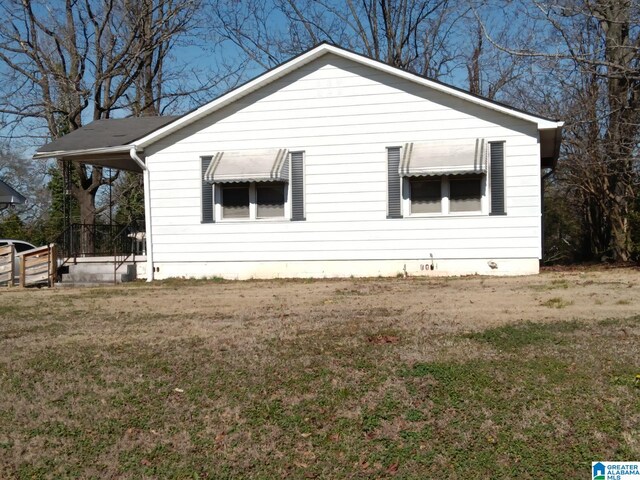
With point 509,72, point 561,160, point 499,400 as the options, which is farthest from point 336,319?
point 509,72

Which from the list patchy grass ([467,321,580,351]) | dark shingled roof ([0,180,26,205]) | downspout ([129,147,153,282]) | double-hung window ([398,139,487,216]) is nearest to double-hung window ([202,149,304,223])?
downspout ([129,147,153,282])

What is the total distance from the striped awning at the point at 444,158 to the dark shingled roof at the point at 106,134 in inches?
224

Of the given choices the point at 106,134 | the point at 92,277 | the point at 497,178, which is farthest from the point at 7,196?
the point at 497,178

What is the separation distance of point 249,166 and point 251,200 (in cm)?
85

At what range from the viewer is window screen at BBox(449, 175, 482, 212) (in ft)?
44.7

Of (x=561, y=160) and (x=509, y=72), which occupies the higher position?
(x=509, y=72)

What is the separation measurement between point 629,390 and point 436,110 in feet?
30.5

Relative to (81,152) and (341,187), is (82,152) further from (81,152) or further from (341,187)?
(341,187)

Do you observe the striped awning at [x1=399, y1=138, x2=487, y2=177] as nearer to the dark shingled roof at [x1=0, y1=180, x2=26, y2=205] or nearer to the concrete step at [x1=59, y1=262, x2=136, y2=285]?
the concrete step at [x1=59, y1=262, x2=136, y2=285]

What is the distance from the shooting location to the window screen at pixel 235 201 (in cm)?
1473

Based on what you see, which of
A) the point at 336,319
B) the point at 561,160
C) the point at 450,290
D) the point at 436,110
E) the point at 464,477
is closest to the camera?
the point at 464,477

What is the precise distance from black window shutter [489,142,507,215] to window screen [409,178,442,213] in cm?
107

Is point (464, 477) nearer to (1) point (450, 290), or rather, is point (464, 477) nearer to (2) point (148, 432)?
(2) point (148, 432)

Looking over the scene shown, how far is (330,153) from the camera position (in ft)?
46.6
